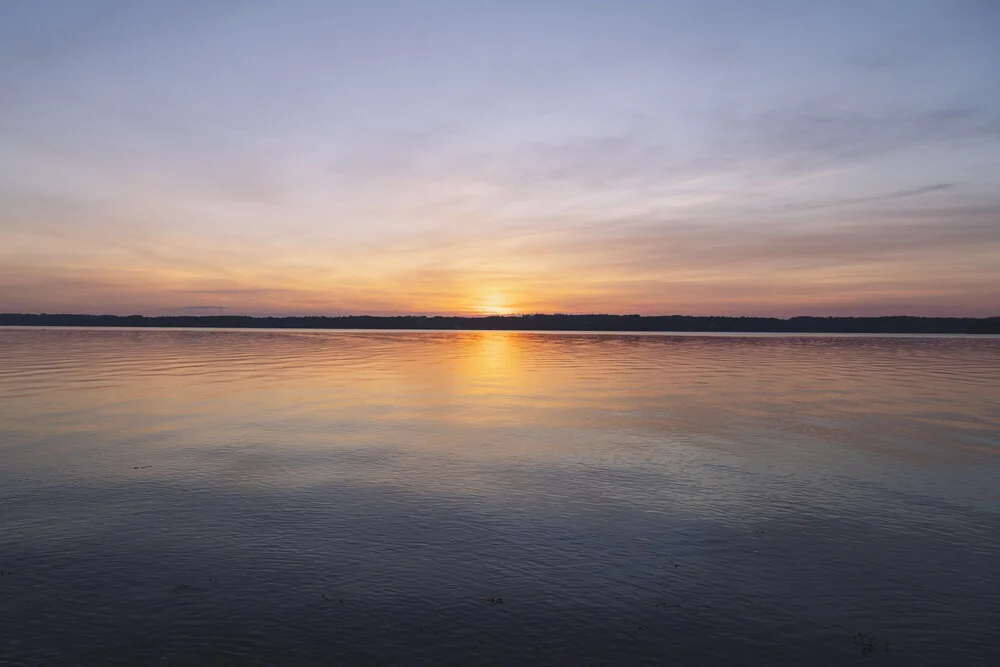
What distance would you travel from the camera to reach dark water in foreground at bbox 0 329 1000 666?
508 inches

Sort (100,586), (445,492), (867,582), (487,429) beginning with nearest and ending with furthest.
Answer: (100,586), (867,582), (445,492), (487,429)

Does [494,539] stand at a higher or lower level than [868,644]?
higher

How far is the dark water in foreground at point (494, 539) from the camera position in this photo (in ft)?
42.3

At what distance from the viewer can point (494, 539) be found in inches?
714

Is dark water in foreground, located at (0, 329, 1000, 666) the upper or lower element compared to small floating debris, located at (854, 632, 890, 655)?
upper

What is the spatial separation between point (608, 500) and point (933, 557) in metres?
9.02

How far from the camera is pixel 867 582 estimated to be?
15742mm

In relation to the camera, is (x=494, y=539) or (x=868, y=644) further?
(x=494, y=539)

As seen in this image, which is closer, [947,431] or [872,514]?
[872,514]

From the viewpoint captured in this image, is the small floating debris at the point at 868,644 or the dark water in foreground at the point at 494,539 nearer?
the small floating debris at the point at 868,644

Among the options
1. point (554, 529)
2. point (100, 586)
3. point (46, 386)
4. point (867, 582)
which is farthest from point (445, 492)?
point (46, 386)

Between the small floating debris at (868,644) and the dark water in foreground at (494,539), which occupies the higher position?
the dark water in foreground at (494,539)

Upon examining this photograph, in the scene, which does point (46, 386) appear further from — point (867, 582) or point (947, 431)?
point (947, 431)

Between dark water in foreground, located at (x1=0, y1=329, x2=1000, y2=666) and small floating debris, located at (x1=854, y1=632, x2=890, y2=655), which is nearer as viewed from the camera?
small floating debris, located at (x1=854, y1=632, x2=890, y2=655)
